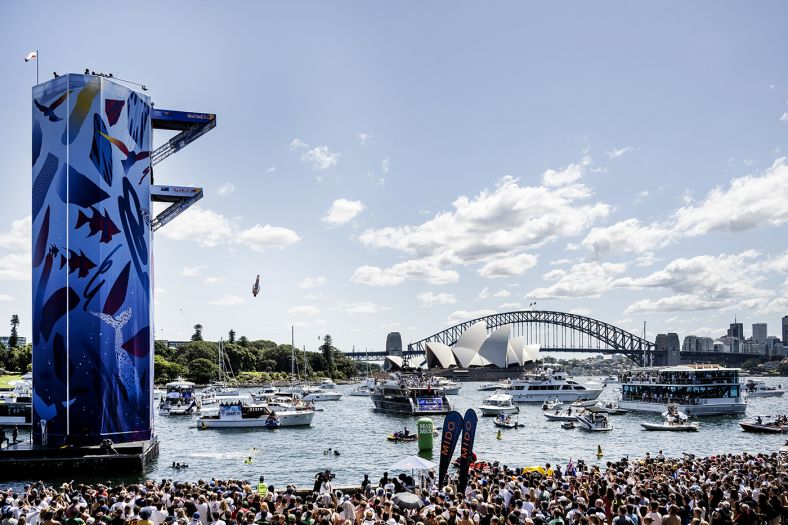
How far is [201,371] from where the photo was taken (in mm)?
157625

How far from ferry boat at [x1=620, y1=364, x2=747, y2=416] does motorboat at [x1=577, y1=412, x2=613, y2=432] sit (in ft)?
63.2

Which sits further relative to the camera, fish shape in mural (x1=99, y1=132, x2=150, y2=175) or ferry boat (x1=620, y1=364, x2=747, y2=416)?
ferry boat (x1=620, y1=364, x2=747, y2=416)

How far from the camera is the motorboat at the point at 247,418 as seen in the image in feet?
227

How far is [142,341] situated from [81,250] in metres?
6.84

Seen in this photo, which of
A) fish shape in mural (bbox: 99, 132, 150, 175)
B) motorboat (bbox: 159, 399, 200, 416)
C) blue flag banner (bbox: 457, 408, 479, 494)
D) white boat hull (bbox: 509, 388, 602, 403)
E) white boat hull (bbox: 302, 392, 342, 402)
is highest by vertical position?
fish shape in mural (bbox: 99, 132, 150, 175)

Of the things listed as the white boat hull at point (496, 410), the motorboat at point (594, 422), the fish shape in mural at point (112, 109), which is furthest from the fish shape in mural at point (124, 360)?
the white boat hull at point (496, 410)

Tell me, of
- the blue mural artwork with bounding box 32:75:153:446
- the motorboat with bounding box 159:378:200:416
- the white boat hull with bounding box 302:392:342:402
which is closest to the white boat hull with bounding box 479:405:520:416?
the motorboat with bounding box 159:378:200:416

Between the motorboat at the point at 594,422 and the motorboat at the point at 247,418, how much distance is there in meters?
29.5

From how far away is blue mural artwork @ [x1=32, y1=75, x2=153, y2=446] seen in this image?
39.3m

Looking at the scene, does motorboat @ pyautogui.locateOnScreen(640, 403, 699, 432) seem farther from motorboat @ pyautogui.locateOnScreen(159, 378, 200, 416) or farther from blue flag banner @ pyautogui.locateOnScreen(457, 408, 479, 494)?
motorboat @ pyautogui.locateOnScreen(159, 378, 200, 416)

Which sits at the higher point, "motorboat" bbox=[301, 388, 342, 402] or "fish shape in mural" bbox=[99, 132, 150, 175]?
"fish shape in mural" bbox=[99, 132, 150, 175]

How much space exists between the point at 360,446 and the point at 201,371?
111m

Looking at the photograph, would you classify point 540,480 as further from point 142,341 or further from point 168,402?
point 168,402

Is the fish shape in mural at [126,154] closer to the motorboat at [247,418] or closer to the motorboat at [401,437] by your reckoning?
the motorboat at [401,437]
